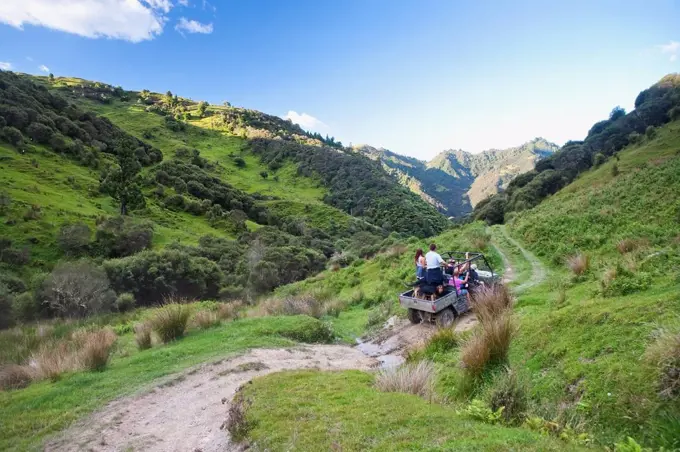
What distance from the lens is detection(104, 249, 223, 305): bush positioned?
37438 millimetres

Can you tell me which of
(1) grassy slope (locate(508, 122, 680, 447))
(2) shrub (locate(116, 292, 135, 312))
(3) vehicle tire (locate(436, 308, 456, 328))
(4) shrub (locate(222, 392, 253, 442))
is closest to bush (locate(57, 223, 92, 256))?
(2) shrub (locate(116, 292, 135, 312))

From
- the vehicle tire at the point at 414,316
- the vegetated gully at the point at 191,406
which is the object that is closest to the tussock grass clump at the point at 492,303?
the vegetated gully at the point at 191,406

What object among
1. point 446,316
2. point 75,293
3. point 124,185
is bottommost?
point 446,316

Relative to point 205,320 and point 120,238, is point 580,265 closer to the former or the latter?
point 205,320

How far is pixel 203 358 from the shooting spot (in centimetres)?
1097

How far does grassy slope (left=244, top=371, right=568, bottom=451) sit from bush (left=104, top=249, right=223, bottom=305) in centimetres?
3257

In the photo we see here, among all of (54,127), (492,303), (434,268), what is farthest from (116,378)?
(54,127)

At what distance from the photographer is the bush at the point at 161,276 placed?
37.4 meters

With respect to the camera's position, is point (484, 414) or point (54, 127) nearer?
point (484, 414)

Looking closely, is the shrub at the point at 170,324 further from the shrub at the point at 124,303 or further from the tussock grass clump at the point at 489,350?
the shrub at the point at 124,303

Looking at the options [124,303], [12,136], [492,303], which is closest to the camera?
[492,303]

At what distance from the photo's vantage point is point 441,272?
523 inches

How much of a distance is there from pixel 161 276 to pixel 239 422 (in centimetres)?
3589

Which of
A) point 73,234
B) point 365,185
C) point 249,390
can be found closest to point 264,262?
point 73,234
